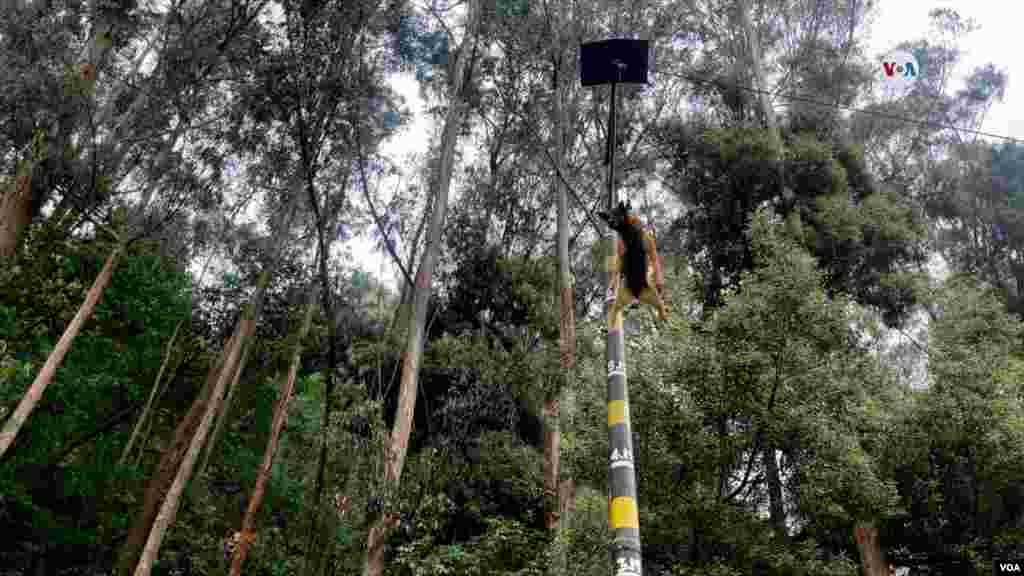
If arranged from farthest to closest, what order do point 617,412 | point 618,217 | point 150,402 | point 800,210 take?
point 800,210 → point 150,402 → point 618,217 → point 617,412

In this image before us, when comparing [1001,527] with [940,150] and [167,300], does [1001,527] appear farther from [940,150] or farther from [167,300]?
[940,150]

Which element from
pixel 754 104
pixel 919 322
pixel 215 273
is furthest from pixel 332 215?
pixel 919 322

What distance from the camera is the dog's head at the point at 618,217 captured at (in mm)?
5129

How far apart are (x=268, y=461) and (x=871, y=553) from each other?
33.7ft

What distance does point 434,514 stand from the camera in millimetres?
9047

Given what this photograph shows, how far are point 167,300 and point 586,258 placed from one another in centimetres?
967

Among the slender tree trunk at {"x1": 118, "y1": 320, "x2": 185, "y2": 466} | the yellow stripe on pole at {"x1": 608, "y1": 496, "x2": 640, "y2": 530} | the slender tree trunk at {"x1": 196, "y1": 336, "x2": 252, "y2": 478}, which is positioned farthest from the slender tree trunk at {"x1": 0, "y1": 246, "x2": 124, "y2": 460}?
the yellow stripe on pole at {"x1": 608, "y1": 496, "x2": 640, "y2": 530}

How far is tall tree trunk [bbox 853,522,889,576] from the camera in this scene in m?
9.98

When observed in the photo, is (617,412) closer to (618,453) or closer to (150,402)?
(618,453)

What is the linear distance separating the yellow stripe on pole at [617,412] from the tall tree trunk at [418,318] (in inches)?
182

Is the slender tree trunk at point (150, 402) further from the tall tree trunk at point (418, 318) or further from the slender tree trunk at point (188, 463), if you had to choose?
the tall tree trunk at point (418, 318)

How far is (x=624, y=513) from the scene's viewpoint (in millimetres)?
4027

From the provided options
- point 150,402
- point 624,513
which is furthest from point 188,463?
point 624,513

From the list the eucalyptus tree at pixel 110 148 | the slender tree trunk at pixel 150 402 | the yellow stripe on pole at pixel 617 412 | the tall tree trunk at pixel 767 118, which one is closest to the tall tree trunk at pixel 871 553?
the tall tree trunk at pixel 767 118
